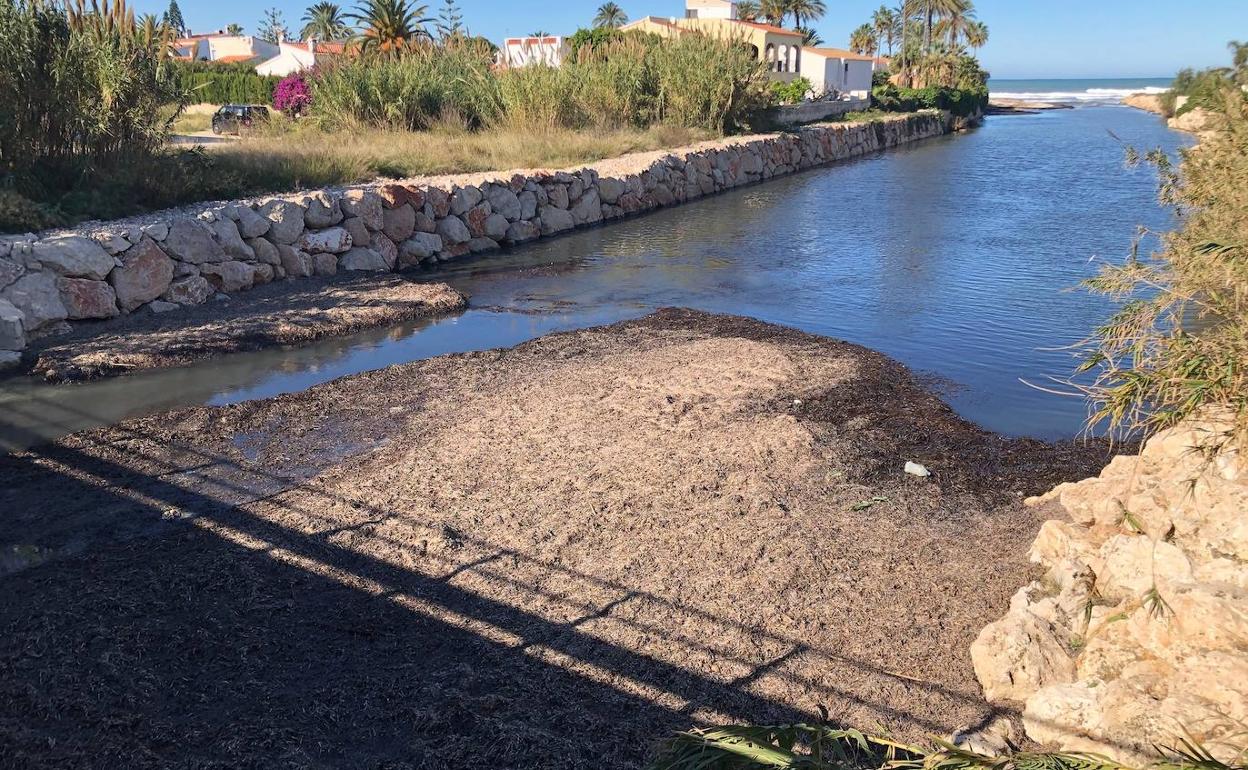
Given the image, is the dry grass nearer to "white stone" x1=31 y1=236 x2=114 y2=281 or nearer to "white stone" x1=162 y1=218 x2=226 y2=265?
"white stone" x1=162 y1=218 x2=226 y2=265

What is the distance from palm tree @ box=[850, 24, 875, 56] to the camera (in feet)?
313

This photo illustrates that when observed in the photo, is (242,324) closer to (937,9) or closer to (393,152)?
(393,152)

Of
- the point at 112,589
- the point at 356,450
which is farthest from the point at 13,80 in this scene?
the point at 112,589

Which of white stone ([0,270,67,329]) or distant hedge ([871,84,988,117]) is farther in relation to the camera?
distant hedge ([871,84,988,117])

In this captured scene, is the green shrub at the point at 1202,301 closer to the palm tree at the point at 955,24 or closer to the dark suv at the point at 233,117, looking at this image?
the dark suv at the point at 233,117

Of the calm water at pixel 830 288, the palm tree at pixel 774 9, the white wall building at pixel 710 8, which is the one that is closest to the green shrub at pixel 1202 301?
the calm water at pixel 830 288

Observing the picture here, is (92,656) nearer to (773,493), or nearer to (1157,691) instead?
(773,493)

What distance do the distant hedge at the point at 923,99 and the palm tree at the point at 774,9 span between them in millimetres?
21016

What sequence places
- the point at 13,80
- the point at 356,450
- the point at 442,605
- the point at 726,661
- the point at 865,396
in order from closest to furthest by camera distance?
the point at 726,661 < the point at 442,605 < the point at 356,450 < the point at 865,396 < the point at 13,80

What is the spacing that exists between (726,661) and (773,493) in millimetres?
2256

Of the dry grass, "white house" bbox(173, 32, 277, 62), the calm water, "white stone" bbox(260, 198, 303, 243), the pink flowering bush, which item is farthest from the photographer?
"white house" bbox(173, 32, 277, 62)

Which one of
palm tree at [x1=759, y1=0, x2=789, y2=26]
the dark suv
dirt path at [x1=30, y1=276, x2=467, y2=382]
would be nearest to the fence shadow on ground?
dirt path at [x1=30, y1=276, x2=467, y2=382]

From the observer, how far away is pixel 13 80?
45.0ft

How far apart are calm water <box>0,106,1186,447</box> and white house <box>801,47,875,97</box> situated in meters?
33.6
